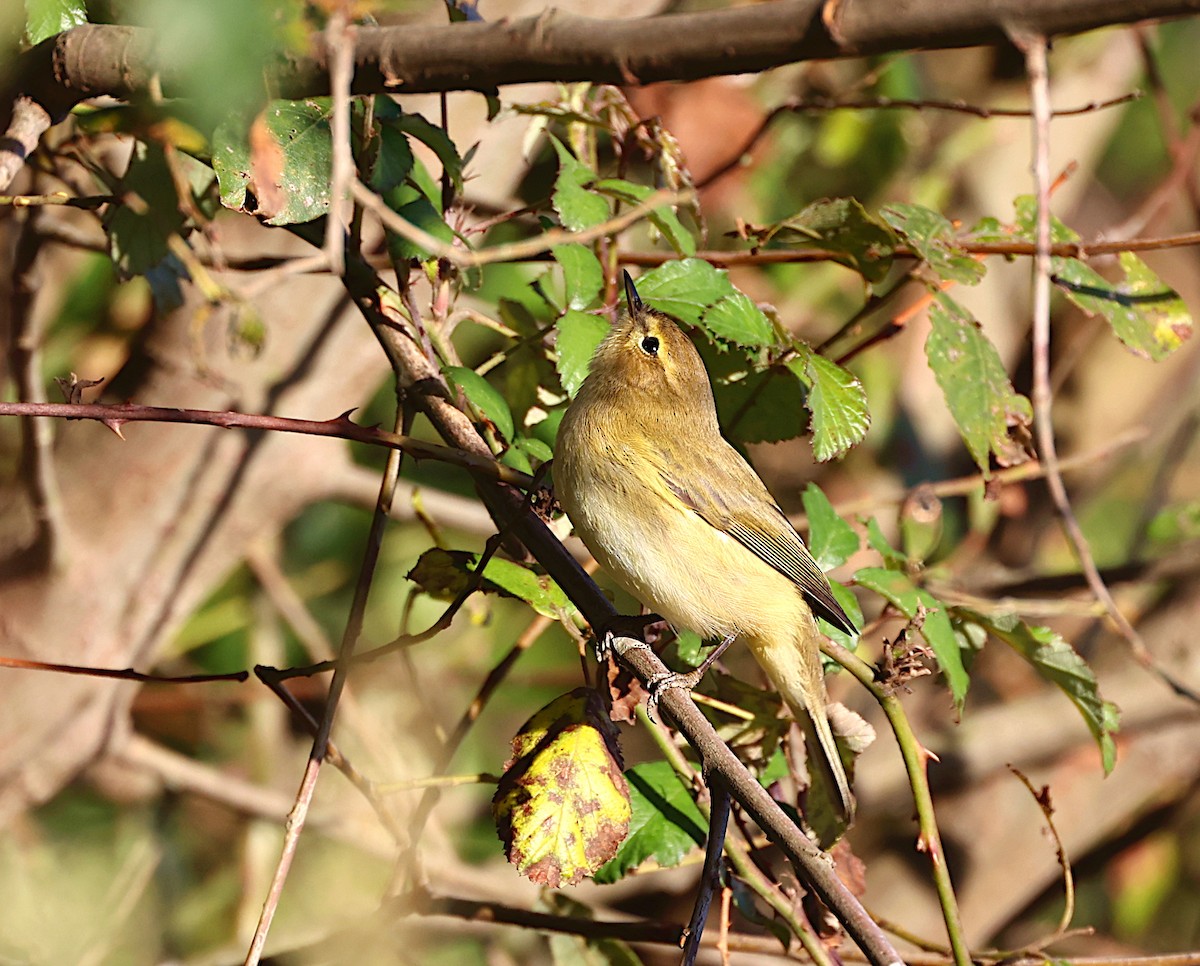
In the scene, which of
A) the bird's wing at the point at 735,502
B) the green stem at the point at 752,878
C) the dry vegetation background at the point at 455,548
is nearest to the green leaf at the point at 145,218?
the dry vegetation background at the point at 455,548

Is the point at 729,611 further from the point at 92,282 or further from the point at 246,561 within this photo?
the point at 92,282

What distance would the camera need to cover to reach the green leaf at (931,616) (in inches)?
86.5

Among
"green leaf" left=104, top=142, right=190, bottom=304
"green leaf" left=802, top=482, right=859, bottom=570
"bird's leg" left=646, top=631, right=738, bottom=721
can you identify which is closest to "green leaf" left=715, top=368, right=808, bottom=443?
"green leaf" left=802, top=482, right=859, bottom=570

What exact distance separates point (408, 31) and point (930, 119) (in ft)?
14.7

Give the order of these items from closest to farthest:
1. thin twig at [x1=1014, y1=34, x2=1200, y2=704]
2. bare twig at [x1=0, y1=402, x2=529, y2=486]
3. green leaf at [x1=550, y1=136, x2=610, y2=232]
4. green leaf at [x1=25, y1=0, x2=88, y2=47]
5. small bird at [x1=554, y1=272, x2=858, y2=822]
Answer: thin twig at [x1=1014, y1=34, x2=1200, y2=704] < bare twig at [x1=0, y1=402, x2=529, y2=486] < green leaf at [x1=25, y1=0, x2=88, y2=47] < green leaf at [x1=550, y1=136, x2=610, y2=232] < small bird at [x1=554, y1=272, x2=858, y2=822]

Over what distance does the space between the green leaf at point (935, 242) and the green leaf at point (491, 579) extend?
906 mm

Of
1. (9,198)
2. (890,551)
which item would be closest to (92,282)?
(9,198)

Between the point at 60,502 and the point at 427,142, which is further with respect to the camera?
the point at 60,502

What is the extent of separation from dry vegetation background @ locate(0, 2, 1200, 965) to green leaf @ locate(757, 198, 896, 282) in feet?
1.41

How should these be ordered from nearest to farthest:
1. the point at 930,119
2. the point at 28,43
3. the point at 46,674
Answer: the point at 28,43 → the point at 46,674 → the point at 930,119

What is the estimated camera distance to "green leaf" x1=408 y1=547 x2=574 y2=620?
2.06 meters

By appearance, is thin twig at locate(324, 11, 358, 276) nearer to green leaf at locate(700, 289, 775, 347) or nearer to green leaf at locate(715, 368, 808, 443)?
green leaf at locate(700, 289, 775, 347)

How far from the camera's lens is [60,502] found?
331 centimetres

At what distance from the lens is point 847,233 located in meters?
2.39
